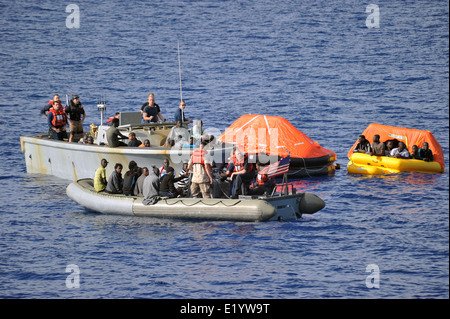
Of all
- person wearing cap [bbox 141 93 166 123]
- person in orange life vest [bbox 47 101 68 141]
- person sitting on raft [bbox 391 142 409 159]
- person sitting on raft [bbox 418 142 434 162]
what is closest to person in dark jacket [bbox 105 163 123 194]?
person wearing cap [bbox 141 93 166 123]

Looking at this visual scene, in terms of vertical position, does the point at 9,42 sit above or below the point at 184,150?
above

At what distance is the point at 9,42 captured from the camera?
2731 inches

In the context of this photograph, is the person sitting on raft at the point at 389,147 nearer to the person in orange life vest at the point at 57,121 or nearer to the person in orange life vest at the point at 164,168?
the person in orange life vest at the point at 164,168

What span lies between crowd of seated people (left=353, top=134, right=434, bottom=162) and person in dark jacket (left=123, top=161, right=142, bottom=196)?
31.7ft

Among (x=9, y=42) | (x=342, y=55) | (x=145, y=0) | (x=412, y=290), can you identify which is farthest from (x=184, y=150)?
(x=145, y=0)

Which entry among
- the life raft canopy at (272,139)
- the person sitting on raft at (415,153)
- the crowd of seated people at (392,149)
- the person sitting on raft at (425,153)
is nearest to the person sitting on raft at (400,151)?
the crowd of seated people at (392,149)

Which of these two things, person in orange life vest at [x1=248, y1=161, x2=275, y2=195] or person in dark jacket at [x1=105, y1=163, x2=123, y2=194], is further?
person in dark jacket at [x1=105, y1=163, x2=123, y2=194]

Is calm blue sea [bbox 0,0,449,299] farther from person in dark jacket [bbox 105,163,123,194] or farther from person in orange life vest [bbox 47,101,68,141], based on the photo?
person in orange life vest [bbox 47,101,68,141]

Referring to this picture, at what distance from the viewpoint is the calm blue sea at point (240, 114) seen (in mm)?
20641

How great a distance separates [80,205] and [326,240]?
7.78m

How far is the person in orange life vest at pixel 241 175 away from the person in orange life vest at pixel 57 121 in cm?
813

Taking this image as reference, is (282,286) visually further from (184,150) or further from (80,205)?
(80,205)

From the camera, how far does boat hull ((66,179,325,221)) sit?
23.0 metres

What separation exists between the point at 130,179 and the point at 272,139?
7.79 m
